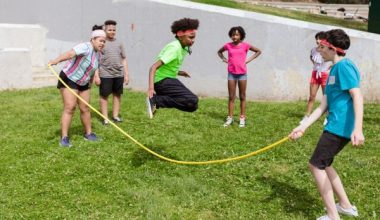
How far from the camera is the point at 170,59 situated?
21.1 feet

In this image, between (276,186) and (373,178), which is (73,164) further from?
(373,178)

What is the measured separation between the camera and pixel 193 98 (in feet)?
21.9

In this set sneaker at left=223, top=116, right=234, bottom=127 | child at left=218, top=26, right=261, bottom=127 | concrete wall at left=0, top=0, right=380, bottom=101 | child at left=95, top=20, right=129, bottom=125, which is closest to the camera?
child at left=95, top=20, right=129, bottom=125

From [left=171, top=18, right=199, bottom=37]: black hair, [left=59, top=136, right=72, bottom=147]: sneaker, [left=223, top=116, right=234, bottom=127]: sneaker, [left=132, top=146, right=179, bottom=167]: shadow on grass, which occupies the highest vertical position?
[left=171, top=18, right=199, bottom=37]: black hair

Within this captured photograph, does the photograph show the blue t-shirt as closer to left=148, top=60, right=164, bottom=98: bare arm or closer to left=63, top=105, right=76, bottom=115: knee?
left=148, top=60, right=164, bottom=98: bare arm

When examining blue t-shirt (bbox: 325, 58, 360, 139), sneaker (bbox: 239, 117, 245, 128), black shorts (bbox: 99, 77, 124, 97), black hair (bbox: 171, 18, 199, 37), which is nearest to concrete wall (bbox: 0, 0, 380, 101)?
sneaker (bbox: 239, 117, 245, 128)

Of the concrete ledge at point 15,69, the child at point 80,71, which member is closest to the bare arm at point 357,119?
the child at point 80,71

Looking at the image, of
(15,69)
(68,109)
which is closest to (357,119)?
(68,109)

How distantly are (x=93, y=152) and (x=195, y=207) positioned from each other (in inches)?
94.1

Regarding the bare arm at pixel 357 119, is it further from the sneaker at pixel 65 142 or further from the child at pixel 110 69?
the child at pixel 110 69

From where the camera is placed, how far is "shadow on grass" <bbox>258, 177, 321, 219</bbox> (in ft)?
17.5

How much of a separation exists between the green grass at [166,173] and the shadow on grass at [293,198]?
1 centimetres

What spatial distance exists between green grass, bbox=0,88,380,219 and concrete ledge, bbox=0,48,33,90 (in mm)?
3147

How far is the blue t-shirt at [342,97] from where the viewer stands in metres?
4.57
